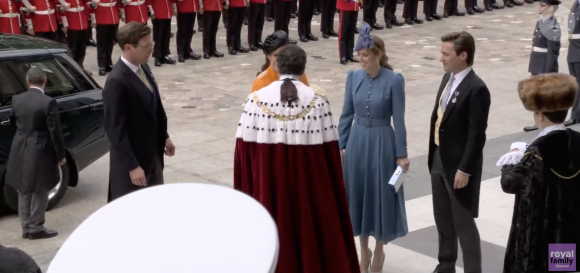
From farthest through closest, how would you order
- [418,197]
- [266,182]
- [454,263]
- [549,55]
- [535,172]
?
1. [549,55]
2. [418,197]
3. [454,263]
4. [266,182]
5. [535,172]

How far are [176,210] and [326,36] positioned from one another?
47.6ft

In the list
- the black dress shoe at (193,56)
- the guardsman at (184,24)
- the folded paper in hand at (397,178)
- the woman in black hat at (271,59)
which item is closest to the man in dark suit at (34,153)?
the woman in black hat at (271,59)

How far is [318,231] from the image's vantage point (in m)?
4.86

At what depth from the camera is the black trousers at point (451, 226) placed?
18.0ft

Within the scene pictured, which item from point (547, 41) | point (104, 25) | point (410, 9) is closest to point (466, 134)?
point (547, 41)

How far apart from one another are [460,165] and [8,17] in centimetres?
902

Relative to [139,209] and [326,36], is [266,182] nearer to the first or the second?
[139,209]

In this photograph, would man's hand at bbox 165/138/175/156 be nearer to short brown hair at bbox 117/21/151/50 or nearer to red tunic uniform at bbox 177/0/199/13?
short brown hair at bbox 117/21/151/50

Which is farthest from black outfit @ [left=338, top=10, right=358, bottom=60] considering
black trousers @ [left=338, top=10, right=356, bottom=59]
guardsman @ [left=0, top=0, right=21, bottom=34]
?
guardsman @ [left=0, top=0, right=21, bottom=34]

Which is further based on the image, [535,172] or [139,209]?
[535,172]

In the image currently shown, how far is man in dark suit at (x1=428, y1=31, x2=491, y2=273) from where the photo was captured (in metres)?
5.29

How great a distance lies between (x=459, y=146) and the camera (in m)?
5.40

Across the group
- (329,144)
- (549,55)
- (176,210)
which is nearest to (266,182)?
(329,144)

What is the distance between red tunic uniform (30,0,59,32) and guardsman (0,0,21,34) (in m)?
0.35
